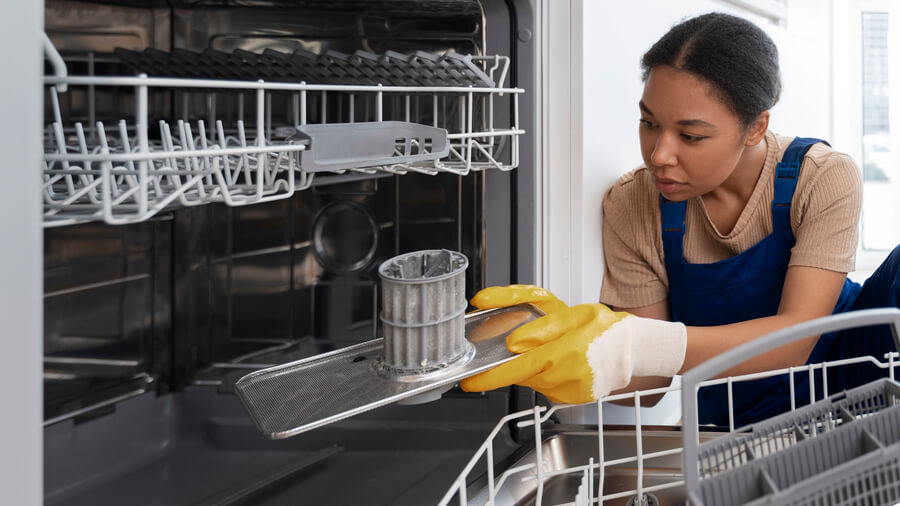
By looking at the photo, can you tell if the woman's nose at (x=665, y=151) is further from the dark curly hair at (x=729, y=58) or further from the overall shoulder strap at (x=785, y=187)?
the overall shoulder strap at (x=785, y=187)

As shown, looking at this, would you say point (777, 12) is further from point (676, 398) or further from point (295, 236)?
point (295, 236)

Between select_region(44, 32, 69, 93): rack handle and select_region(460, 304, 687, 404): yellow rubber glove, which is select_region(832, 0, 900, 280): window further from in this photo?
select_region(44, 32, 69, 93): rack handle

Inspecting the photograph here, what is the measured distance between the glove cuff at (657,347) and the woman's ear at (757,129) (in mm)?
382

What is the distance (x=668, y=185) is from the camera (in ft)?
3.78

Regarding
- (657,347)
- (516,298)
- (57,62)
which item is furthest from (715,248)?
(57,62)

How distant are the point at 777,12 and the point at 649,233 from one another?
3.51ft

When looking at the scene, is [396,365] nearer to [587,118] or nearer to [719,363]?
[719,363]

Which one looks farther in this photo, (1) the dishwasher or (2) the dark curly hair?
(2) the dark curly hair

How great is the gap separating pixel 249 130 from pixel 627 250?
673 millimetres

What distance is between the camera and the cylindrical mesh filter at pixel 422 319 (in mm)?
719

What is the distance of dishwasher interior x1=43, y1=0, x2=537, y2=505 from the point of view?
993 millimetres

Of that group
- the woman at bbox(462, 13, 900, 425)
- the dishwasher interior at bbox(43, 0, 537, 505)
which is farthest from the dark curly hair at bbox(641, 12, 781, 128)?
the dishwasher interior at bbox(43, 0, 537, 505)

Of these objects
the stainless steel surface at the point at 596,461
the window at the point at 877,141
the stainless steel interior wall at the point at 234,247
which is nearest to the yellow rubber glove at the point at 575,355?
the stainless steel surface at the point at 596,461

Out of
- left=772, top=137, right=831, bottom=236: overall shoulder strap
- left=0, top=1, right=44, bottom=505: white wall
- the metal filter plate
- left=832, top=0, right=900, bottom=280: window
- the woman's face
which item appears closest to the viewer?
left=0, top=1, right=44, bottom=505: white wall
